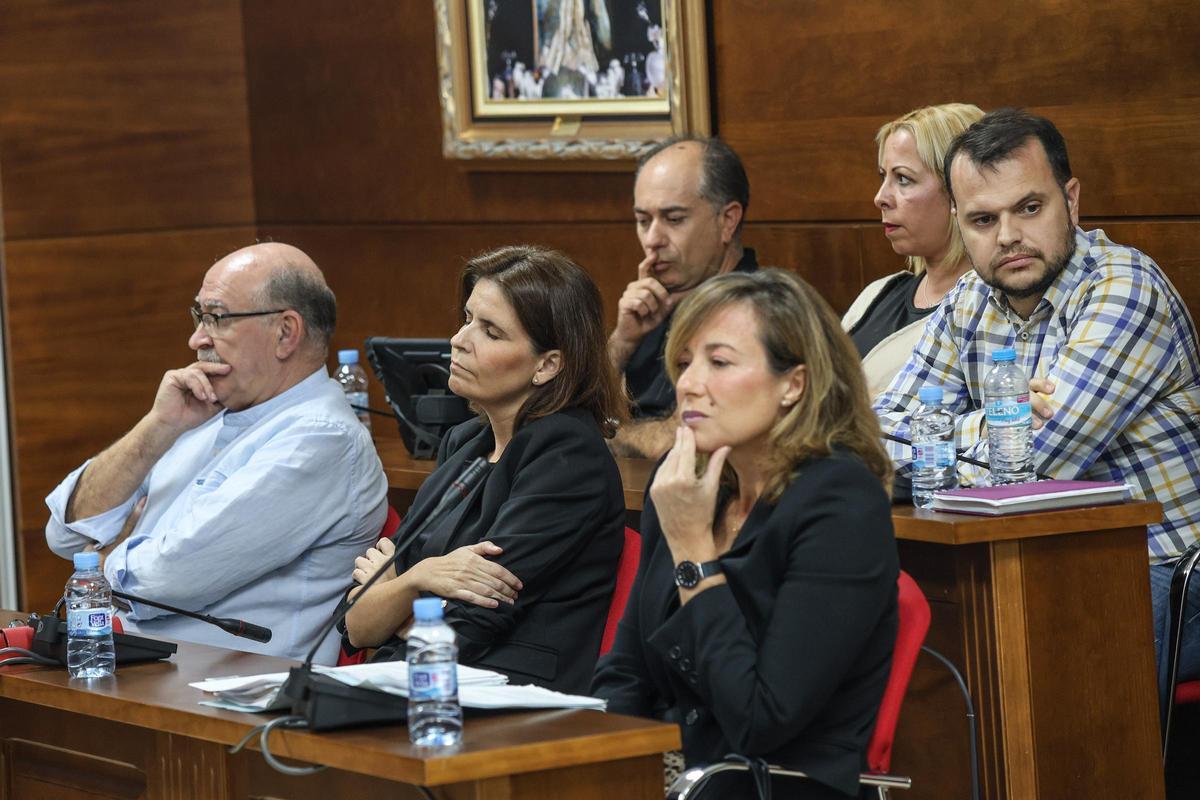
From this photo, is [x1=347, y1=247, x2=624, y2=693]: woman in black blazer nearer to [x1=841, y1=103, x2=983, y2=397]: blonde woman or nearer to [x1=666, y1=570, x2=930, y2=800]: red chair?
[x1=666, y1=570, x2=930, y2=800]: red chair

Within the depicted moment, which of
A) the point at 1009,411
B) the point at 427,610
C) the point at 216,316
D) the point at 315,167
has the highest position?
the point at 315,167

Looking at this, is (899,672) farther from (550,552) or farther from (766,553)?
(550,552)

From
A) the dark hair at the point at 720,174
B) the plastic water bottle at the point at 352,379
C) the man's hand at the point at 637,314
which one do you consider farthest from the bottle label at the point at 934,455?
the plastic water bottle at the point at 352,379

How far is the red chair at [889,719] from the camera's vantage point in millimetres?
2244

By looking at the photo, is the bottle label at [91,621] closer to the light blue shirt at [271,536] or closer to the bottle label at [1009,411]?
the light blue shirt at [271,536]

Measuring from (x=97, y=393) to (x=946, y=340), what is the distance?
3.28m

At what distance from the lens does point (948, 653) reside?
3072 mm

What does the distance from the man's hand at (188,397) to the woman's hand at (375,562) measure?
67 centimetres

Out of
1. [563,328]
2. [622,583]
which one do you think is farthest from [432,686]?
[563,328]

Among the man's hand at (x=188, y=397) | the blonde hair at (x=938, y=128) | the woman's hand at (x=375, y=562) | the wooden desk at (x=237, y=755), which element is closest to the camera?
the wooden desk at (x=237, y=755)

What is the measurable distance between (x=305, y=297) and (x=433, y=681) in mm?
1765

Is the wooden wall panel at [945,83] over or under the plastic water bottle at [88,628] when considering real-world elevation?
over

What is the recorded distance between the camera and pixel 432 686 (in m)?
2.08

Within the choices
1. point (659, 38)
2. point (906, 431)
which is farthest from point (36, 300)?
point (906, 431)
